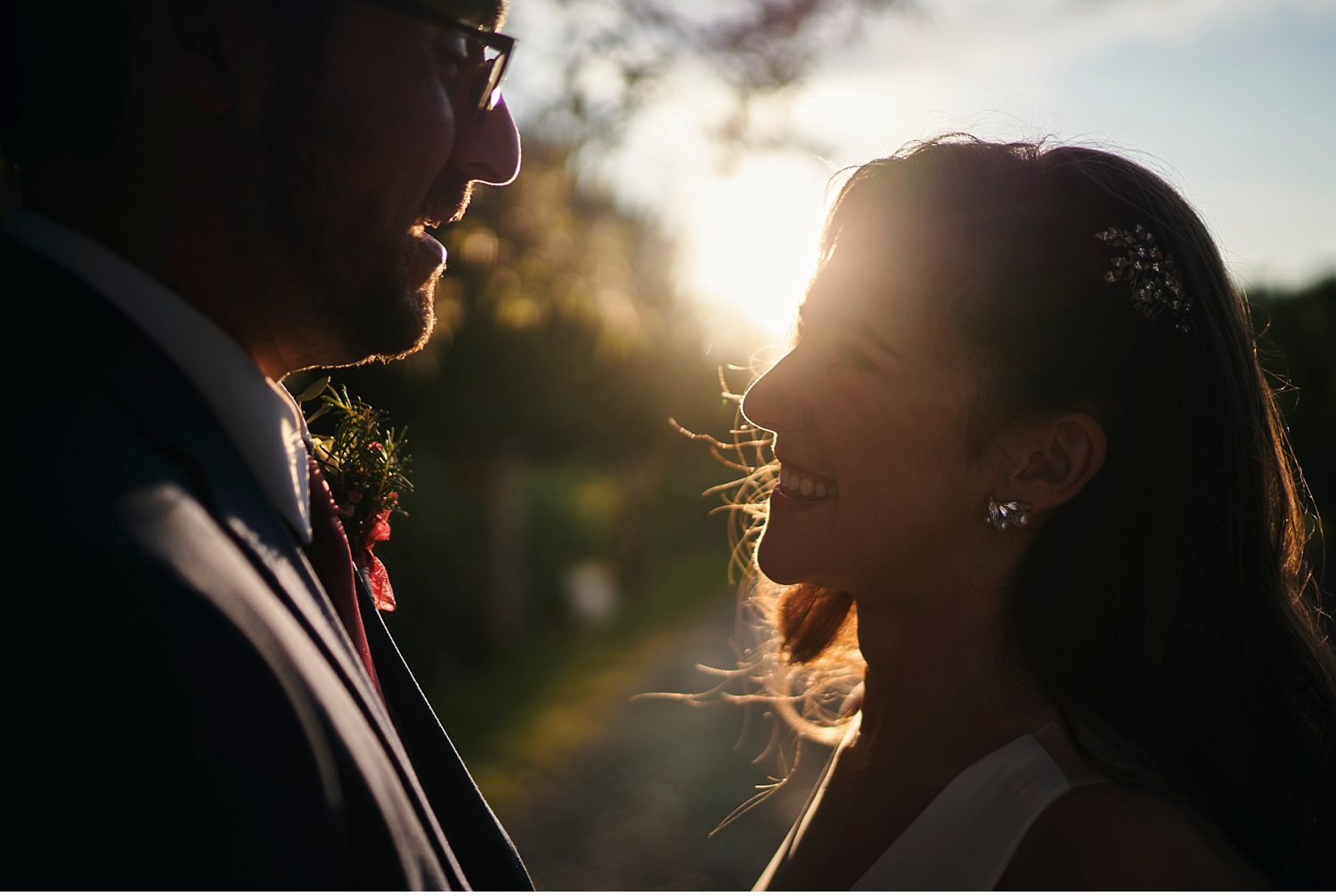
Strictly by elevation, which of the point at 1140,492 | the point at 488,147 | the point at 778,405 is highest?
the point at 488,147

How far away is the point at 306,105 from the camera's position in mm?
1953

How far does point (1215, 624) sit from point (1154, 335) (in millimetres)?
749

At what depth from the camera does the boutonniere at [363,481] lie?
8.59ft

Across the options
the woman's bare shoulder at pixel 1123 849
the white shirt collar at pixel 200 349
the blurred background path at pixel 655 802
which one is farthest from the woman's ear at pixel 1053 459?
the blurred background path at pixel 655 802

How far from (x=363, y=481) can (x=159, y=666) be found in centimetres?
147

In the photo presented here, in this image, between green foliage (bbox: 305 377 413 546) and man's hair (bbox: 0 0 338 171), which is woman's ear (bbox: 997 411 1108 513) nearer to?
green foliage (bbox: 305 377 413 546)

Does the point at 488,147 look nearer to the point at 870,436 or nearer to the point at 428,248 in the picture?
the point at 428,248

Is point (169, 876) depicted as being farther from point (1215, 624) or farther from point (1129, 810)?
point (1215, 624)

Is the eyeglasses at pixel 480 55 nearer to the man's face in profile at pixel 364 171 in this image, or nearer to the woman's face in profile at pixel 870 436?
the man's face in profile at pixel 364 171

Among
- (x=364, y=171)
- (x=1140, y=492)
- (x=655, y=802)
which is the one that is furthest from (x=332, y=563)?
(x=655, y=802)

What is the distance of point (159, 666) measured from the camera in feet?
3.95

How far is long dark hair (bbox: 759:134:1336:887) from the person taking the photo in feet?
8.18

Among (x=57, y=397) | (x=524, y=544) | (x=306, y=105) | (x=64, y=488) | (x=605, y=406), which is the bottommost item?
(x=524, y=544)

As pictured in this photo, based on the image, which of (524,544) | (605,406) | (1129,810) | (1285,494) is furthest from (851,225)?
(524,544)
